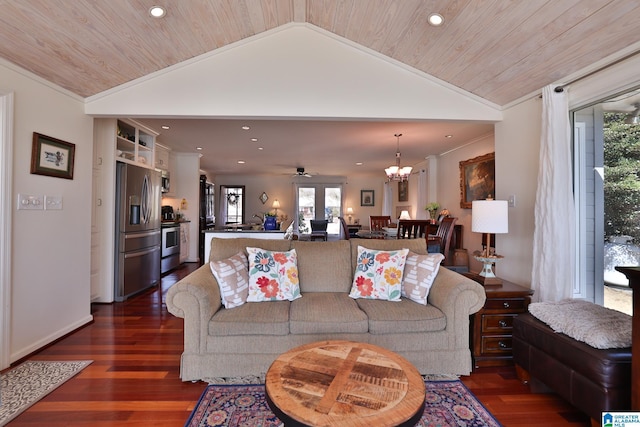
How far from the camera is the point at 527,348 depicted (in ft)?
6.58

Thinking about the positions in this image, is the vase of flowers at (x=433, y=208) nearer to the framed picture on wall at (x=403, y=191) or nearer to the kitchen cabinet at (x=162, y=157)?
the framed picture on wall at (x=403, y=191)

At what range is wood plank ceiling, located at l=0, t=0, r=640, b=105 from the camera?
1994mm

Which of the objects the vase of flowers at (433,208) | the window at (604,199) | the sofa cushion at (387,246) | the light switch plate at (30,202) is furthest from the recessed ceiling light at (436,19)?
the vase of flowers at (433,208)

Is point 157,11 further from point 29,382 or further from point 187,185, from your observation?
point 187,185

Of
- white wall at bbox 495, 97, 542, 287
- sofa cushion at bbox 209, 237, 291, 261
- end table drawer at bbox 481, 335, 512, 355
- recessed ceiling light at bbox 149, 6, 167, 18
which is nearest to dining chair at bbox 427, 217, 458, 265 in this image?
white wall at bbox 495, 97, 542, 287

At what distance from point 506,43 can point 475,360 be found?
249cm

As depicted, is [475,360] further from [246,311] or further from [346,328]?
[246,311]

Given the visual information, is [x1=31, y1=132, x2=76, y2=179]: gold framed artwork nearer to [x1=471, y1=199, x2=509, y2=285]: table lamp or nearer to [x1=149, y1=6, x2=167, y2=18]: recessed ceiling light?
[x1=149, y1=6, x2=167, y2=18]: recessed ceiling light

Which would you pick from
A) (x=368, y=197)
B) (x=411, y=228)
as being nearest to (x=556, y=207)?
(x=411, y=228)

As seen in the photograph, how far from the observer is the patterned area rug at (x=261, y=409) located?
1688mm

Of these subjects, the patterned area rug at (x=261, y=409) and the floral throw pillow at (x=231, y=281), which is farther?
the floral throw pillow at (x=231, y=281)

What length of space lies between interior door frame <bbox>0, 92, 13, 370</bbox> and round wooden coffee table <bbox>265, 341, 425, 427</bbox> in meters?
2.37

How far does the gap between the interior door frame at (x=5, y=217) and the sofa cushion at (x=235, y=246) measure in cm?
148

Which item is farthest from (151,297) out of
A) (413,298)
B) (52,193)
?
(413,298)
